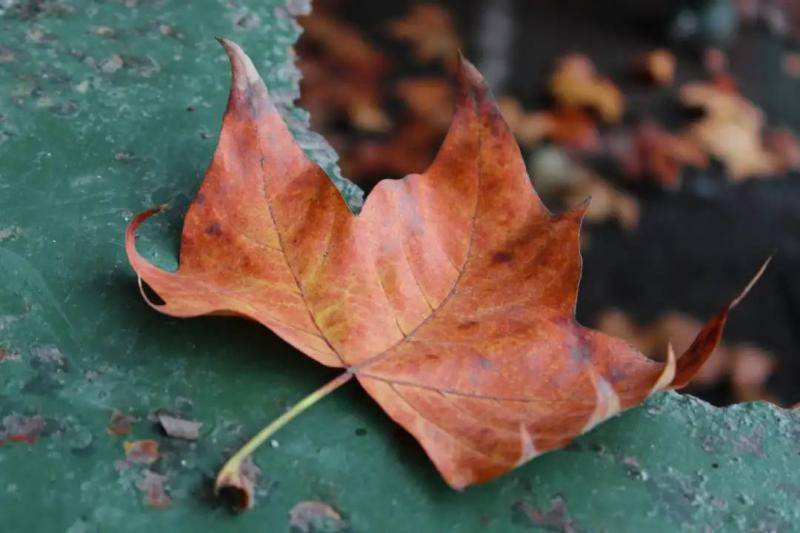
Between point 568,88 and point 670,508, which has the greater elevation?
point 670,508

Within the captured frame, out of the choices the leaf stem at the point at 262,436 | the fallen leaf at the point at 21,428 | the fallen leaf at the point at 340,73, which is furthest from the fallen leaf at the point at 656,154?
the fallen leaf at the point at 21,428

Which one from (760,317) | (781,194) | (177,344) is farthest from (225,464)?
(781,194)

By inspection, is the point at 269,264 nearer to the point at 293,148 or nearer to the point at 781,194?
the point at 293,148

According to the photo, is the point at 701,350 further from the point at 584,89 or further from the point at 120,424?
the point at 584,89

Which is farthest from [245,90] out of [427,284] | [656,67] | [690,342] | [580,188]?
[656,67]

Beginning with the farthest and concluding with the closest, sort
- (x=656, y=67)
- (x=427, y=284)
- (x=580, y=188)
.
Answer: (x=656, y=67) < (x=580, y=188) < (x=427, y=284)
